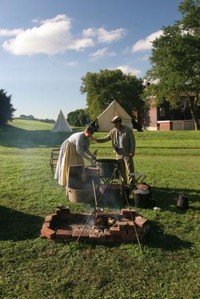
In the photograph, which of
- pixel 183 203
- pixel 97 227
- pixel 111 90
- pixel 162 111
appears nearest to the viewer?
pixel 97 227

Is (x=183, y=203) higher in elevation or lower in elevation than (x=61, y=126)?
lower

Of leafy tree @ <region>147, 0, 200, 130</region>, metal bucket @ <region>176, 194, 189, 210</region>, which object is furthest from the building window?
metal bucket @ <region>176, 194, 189, 210</region>

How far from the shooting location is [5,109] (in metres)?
45.9

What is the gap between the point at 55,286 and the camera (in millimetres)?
4477

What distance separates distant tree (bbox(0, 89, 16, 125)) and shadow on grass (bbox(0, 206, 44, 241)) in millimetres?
39897

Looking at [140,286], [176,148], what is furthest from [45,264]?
[176,148]

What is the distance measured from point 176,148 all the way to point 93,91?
3960 centimetres

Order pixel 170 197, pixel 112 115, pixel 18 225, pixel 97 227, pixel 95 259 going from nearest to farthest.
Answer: pixel 95 259
pixel 97 227
pixel 18 225
pixel 170 197
pixel 112 115

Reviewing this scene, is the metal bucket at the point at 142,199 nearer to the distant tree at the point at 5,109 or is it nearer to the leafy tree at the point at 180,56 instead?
the leafy tree at the point at 180,56

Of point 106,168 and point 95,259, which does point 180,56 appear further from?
point 95,259

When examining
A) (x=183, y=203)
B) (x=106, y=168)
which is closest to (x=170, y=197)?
(x=183, y=203)

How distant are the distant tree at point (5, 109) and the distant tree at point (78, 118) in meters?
17.3

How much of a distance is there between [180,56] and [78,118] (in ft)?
91.1

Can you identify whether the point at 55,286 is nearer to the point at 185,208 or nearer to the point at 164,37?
the point at 185,208
